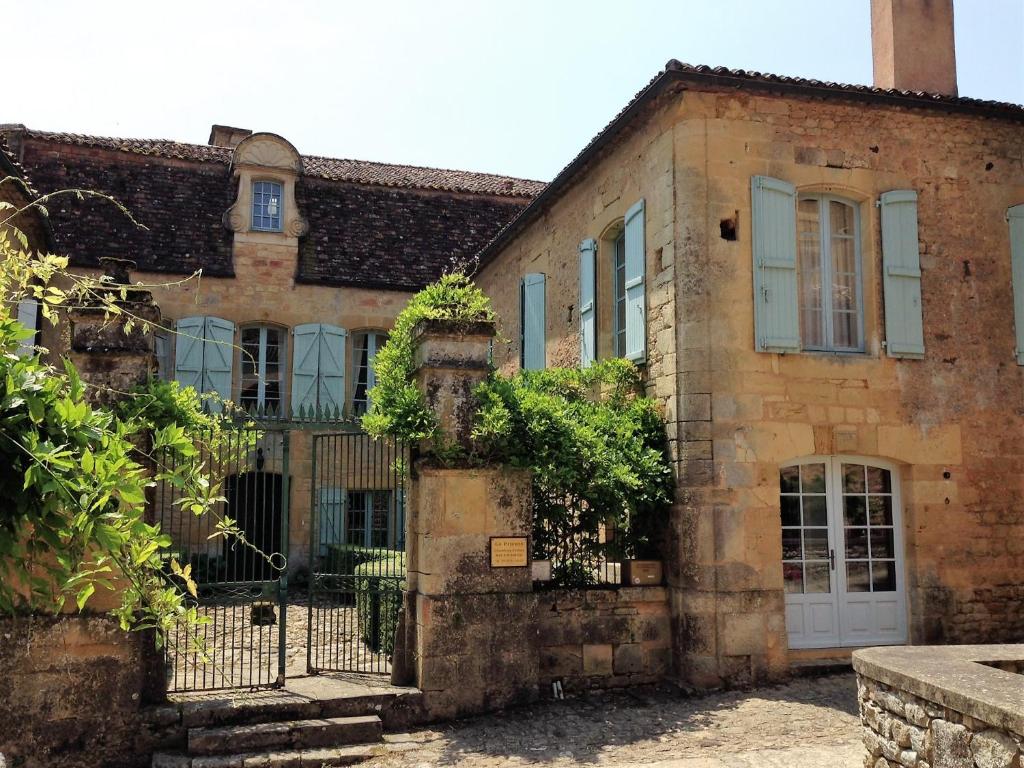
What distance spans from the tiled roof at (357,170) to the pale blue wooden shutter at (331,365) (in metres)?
3.50

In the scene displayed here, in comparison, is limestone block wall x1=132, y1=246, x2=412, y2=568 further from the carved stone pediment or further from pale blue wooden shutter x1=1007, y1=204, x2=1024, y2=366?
pale blue wooden shutter x1=1007, y1=204, x2=1024, y2=366

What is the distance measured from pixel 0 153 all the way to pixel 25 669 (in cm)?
647

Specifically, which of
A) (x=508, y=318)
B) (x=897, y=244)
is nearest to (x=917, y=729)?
(x=897, y=244)

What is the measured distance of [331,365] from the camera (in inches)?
601

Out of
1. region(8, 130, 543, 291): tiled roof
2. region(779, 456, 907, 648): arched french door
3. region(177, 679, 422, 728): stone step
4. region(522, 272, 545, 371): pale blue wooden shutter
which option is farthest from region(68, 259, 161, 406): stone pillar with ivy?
region(8, 130, 543, 291): tiled roof

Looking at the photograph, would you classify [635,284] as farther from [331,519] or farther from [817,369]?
[331,519]

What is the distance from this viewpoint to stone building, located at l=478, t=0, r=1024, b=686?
7.69 metres

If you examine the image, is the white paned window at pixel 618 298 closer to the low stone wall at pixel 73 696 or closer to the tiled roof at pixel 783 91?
the tiled roof at pixel 783 91

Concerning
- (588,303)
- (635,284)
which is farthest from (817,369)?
(588,303)

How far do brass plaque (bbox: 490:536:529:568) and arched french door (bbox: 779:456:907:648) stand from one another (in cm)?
258

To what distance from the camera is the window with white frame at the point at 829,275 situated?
8.45m

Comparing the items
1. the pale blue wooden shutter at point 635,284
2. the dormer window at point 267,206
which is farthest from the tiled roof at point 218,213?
the pale blue wooden shutter at point 635,284

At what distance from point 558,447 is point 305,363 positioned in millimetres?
8822

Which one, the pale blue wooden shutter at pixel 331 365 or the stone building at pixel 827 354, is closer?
the stone building at pixel 827 354
